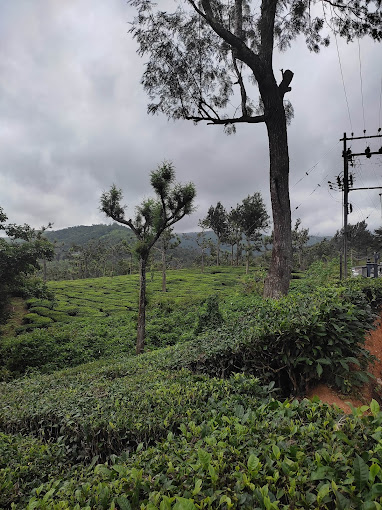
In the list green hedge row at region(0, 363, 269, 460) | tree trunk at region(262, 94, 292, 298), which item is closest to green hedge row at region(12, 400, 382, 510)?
green hedge row at region(0, 363, 269, 460)

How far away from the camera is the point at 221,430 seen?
2.19 meters

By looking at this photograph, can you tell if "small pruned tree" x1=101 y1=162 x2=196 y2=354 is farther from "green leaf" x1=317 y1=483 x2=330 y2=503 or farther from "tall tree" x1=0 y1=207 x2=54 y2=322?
"green leaf" x1=317 y1=483 x2=330 y2=503

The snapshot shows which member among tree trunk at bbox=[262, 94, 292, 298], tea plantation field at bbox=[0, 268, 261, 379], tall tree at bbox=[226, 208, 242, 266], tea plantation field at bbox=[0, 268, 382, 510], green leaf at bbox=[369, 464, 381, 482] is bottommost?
tea plantation field at bbox=[0, 268, 261, 379]

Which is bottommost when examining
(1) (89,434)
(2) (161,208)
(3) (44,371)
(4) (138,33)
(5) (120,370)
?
(3) (44,371)

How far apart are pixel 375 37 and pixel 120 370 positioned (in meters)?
11.4

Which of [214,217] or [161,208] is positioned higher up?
[214,217]

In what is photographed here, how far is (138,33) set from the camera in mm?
9109

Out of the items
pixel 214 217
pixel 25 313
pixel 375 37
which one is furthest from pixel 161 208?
pixel 214 217

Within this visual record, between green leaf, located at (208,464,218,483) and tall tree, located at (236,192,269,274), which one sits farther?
Result: tall tree, located at (236,192,269,274)

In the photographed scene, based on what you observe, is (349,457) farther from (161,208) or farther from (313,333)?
(161,208)

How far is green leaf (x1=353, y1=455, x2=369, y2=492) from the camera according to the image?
4.58ft

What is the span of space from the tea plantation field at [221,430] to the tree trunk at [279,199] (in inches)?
75.3

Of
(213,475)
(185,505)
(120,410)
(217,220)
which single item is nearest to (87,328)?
(120,410)

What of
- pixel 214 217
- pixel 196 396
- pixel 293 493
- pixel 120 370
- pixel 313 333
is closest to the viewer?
pixel 293 493
